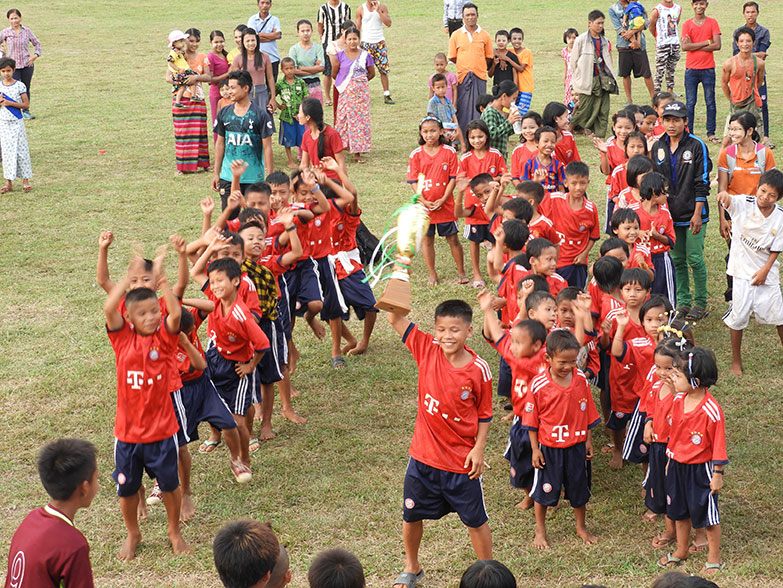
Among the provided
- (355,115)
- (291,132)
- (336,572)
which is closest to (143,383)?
(336,572)

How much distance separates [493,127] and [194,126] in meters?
4.85

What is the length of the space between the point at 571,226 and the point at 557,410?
8.79 feet

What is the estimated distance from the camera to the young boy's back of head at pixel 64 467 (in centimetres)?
387

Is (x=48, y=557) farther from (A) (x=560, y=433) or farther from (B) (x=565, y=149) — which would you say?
(B) (x=565, y=149)

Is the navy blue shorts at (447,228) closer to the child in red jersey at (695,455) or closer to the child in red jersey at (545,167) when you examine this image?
the child in red jersey at (545,167)

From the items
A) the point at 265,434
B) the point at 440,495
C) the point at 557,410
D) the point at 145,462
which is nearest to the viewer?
the point at 440,495

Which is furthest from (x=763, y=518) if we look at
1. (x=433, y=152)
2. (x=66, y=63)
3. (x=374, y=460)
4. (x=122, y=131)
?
(x=66, y=63)

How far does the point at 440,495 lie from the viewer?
4949 mm

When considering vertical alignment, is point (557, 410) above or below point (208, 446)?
above

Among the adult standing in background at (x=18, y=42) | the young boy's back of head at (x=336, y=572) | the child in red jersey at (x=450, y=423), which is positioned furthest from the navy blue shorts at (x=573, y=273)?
the adult standing in background at (x=18, y=42)

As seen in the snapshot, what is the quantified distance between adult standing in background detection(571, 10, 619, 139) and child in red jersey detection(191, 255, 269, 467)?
33.0 feet

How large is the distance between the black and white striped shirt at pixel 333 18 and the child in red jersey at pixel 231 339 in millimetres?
10770

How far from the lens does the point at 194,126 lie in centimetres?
1370

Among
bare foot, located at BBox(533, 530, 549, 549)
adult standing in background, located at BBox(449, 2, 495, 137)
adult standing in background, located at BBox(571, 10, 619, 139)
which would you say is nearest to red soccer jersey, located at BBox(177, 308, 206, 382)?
bare foot, located at BBox(533, 530, 549, 549)
